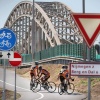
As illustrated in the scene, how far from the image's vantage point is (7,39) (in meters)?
12.7

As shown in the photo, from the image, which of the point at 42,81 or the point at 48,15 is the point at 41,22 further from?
the point at 42,81

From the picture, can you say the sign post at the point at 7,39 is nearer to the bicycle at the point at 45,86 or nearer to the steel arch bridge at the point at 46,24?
the bicycle at the point at 45,86

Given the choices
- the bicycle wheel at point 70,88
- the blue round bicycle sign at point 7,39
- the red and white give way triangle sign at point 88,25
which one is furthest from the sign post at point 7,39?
the bicycle wheel at point 70,88

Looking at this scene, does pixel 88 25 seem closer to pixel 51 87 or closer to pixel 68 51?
pixel 51 87

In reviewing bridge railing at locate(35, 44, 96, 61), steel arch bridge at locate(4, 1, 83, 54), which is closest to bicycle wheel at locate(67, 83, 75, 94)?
bridge railing at locate(35, 44, 96, 61)

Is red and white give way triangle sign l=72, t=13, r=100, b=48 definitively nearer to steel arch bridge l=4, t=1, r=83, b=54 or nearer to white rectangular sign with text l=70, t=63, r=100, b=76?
white rectangular sign with text l=70, t=63, r=100, b=76

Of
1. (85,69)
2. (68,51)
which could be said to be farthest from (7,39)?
(68,51)

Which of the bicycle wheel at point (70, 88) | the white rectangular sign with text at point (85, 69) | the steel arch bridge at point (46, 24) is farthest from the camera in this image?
the steel arch bridge at point (46, 24)

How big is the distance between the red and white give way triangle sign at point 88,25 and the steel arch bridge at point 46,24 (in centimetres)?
6511

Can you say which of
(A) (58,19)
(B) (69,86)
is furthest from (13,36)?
(A) (58,19)

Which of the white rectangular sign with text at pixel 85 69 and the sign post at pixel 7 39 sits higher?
the sign post at pixel 7 39

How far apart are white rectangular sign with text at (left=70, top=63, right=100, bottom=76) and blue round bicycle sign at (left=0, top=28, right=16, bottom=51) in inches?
175

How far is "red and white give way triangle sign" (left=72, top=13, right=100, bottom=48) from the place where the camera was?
803cm

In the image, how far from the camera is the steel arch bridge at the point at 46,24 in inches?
3148
